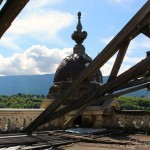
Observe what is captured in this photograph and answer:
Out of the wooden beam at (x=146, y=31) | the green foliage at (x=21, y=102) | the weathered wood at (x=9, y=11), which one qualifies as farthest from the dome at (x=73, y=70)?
the green foliage at (x=21, y=102)

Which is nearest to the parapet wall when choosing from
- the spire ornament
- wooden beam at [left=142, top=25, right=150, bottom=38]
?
the spire ornament

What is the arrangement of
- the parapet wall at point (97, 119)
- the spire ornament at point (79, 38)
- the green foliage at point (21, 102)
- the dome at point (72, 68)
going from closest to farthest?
the parapet wall at point (97, 119)
the dome at point (72, 68)
the spire ornament at point (79, 38)
the green foliage at point (21, 102)

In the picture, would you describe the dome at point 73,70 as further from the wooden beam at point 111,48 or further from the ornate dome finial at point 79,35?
the wooden beam at point 111,48

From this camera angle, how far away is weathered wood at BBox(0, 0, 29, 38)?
2951mm

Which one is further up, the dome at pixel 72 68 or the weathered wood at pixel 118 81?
the dome at pixel 72 68

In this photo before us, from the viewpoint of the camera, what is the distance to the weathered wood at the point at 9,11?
2.95 m

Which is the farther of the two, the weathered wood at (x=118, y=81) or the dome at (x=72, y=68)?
the dome at (x=72, y=68)

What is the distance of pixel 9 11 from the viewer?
295 centimetres

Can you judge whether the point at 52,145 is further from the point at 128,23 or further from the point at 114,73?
the point at 128,23

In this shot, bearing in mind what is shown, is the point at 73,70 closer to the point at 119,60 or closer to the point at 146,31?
the point at 119,60

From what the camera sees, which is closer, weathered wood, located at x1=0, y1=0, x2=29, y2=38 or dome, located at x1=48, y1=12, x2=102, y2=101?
weathered wood, located at x1=0, y1=0, x2=29, y2=38

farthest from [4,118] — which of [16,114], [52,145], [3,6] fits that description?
[3,6]

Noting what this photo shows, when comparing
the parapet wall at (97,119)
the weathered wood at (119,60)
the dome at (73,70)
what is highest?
the dome at (73,70)

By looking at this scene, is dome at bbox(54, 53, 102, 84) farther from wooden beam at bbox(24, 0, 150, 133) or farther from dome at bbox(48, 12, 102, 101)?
wooden beam at bbox(24, 0, 150, 133)
